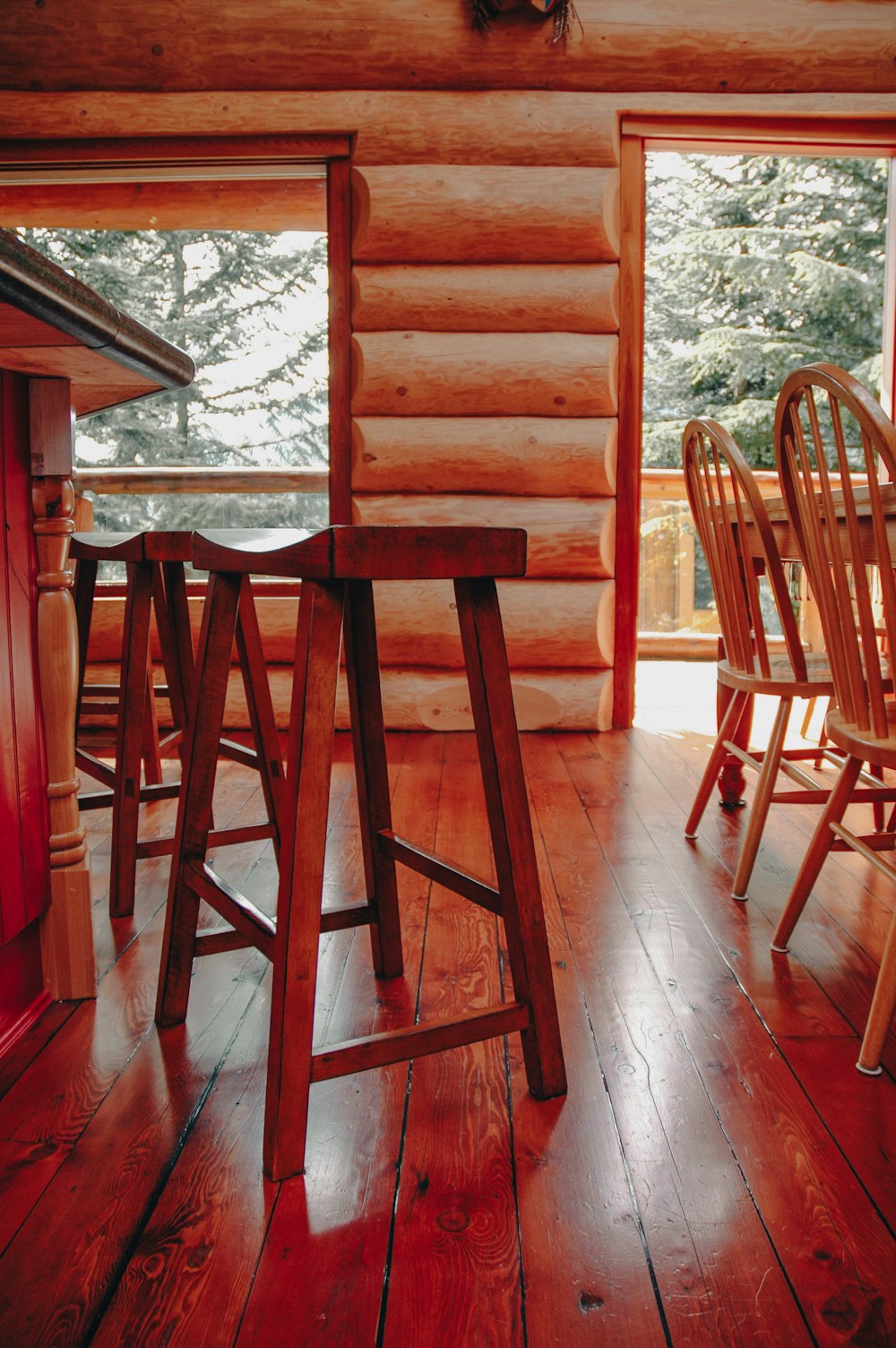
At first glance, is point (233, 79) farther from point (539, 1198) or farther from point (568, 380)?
point (539, 1198)

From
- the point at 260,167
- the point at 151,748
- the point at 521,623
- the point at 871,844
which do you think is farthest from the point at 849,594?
the point at 260,167

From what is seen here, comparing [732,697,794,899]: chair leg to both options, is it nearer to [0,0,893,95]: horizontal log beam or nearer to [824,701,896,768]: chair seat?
[824,701,896,768]: chair seat

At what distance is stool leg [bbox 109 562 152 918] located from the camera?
1968 mm

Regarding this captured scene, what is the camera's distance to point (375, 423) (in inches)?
145

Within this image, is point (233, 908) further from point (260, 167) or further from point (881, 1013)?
point (260, 167)

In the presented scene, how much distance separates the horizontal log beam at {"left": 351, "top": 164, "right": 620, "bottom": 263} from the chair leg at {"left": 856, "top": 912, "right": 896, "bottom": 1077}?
2.97 meters

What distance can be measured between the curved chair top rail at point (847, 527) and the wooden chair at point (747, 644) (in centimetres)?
24

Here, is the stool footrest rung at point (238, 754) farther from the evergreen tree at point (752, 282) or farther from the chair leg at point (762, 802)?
the evergreen tree at point (752, 282)

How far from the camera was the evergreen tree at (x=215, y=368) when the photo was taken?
3906 mm

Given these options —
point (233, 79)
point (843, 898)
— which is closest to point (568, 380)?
point (233, 79)

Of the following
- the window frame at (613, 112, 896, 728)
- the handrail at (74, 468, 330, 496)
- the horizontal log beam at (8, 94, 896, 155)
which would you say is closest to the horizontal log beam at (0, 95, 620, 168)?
the horizontal log beam at (8, 94, 896, 155)

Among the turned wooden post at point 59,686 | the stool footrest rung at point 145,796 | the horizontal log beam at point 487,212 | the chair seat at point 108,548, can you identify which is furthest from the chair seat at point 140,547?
the horizontal log beam at point 487,212

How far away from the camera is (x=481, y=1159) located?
119 centimetres

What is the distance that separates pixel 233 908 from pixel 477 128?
3227 millimetres
